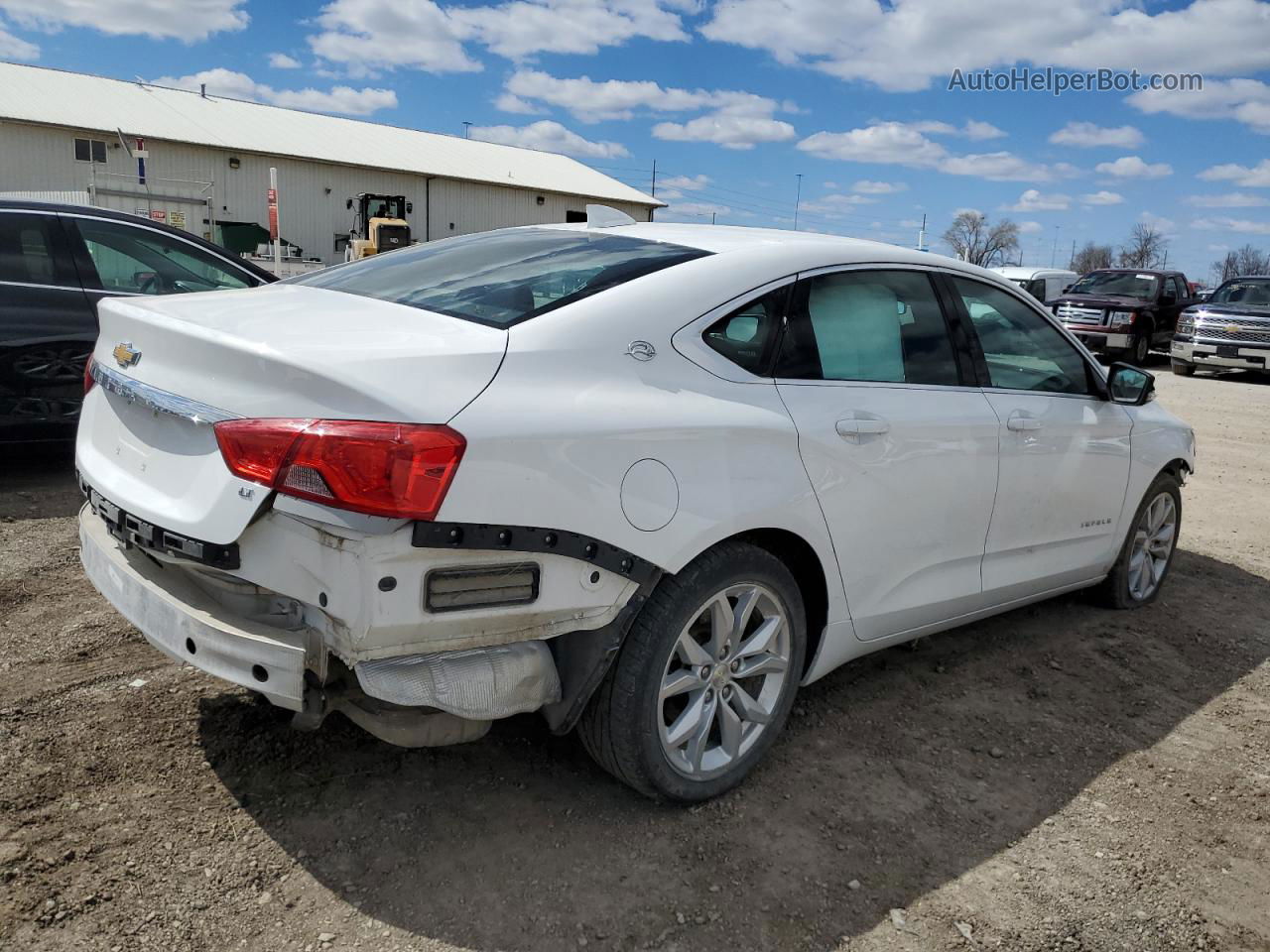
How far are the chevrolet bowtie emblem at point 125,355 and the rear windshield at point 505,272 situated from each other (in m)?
0.63

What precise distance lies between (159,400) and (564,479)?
41.3 inches

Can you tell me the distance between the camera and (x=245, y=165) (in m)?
38.2

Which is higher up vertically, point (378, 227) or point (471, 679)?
point (378, 227)

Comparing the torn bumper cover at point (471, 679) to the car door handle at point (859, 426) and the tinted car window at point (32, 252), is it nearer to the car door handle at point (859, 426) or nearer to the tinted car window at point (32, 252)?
the car door handle at point (859, 426)

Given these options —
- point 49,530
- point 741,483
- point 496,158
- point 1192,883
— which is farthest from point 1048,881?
point 496,158

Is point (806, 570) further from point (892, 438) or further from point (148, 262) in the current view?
point (148, 262)

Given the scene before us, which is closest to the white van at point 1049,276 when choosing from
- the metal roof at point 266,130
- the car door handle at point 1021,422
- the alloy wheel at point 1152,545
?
the alloy wheel at point 1152,545

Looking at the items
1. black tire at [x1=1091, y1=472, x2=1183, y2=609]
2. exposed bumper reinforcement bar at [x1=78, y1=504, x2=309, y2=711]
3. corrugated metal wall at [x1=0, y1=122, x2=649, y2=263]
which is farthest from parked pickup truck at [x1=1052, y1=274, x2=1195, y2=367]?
corrugated metal wall at [x1=0, y1=122, x2=649, y2=263]

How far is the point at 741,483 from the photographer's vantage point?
268 centimetres

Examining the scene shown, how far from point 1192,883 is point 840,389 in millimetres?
1692

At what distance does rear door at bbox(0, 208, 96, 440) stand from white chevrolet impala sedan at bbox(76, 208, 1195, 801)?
2.97m

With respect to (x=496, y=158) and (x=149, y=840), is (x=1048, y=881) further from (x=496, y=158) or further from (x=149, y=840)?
(x=496, y=158)

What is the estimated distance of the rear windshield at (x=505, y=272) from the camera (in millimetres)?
2703

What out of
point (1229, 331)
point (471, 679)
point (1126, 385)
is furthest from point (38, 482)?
point (1229, 331)
